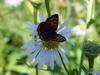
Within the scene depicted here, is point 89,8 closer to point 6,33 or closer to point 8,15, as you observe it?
point 6,33

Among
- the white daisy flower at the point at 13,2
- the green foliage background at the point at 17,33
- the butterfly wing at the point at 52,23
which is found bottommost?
the green foliage background at the point at 17,33

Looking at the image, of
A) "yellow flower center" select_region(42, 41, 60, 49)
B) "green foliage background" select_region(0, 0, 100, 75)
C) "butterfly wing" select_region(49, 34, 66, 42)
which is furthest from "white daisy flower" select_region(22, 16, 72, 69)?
"green foliage background" select_region(0, 0, 100, 75)

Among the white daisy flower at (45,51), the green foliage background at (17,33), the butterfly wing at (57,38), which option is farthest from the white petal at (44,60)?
the green foliage background at (17,33)

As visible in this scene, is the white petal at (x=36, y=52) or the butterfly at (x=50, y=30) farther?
the white petal at (x=36, y=52)

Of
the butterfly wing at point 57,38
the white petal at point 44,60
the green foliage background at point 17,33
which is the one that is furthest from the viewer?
the green foliage background at point 17,33

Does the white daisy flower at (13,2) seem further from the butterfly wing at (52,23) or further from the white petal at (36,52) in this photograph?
the butterfly wing at (52,23)

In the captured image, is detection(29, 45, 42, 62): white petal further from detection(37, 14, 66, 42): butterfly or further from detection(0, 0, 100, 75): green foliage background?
detection(0, 0, 100, 75): green foliage background

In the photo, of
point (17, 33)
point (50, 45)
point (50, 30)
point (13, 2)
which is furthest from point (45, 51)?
point (13, 2)

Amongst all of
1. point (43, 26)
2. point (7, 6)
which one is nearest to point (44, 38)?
point (43, 26)
